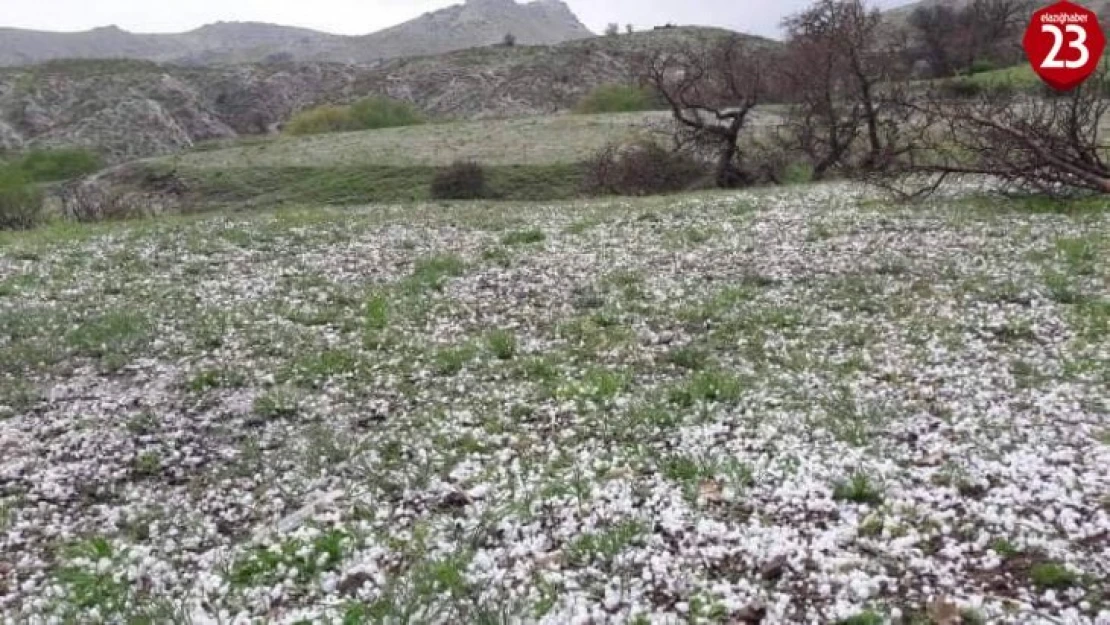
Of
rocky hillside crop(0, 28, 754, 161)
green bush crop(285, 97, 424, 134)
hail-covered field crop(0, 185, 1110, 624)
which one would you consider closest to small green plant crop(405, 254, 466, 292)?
hail-covered field crop(0, 185, 1110, 624)

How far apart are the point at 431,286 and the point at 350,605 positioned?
11.5 m

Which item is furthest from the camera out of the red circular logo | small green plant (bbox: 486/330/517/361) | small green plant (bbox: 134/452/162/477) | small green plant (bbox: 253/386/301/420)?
the red circular logo

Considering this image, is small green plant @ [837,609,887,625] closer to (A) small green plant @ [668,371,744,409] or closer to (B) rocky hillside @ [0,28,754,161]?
(A) small green plant @ [668,371,744,409]

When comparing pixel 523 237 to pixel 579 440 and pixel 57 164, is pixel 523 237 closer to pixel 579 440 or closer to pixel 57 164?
pixel 579 440

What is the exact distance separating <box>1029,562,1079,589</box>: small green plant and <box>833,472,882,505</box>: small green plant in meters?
1.48

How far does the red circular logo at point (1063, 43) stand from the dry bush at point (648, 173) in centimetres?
1810

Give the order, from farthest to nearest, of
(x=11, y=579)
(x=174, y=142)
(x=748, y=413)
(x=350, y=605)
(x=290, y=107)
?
(x=290, y=107) → (x=174, y=142) → (x=748, y=413) → (x=11, y=579) → (x=350, y=605)

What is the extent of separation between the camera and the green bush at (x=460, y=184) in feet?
167

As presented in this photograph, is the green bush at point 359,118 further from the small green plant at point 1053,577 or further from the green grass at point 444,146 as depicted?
the small green plant at point 1053,577

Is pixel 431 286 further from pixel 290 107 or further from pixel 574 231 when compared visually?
pixel 290 107

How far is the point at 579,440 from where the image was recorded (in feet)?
31.0

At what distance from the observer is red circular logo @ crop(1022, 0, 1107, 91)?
26684 millimetres

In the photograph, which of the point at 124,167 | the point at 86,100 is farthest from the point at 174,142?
the point at 124,167

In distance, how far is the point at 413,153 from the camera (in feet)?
214
